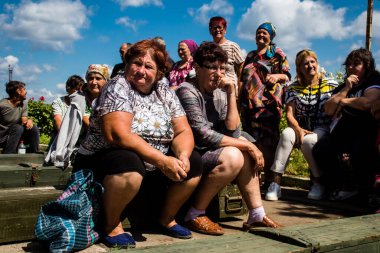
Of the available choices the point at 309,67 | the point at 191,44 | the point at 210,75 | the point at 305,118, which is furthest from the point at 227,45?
the point at 210,75

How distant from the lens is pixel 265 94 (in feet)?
17.5

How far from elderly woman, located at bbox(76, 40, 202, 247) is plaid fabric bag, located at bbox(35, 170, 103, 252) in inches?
3.4

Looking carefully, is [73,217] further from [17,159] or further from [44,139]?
[44,139]

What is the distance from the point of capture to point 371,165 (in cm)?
446

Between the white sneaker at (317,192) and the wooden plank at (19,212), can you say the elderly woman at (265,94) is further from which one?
the wooden plank at (19,212)

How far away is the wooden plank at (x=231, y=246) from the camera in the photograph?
5.59 feet

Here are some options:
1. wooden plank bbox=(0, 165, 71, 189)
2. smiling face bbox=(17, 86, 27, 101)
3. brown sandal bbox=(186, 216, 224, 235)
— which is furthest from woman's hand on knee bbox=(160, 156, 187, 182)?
smiling face bbox=(17, 86, 27, 101)

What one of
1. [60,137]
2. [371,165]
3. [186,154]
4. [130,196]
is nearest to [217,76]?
[186,154]

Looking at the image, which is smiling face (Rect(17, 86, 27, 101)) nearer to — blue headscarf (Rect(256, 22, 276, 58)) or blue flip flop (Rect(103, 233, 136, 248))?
blue headscarf (Rect(256, 22, 276, 58))

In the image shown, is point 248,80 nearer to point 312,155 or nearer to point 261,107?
point 261,107

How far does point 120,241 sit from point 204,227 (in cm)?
72

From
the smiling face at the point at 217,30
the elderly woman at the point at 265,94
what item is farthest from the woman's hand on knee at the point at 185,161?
the smiling face at the point at 217,30

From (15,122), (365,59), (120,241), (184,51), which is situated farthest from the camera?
(15,122)

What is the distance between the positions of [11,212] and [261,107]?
3258 mm
